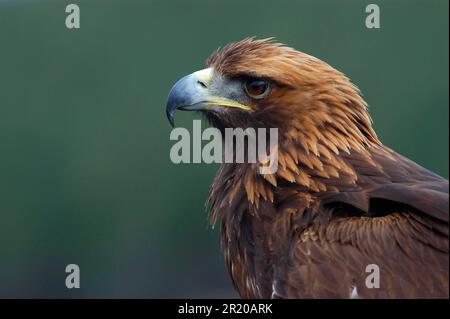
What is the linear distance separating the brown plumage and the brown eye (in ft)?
0.10

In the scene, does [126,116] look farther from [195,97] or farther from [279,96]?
[279,96]

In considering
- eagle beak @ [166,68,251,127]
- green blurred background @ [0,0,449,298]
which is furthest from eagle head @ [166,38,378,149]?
green blurred background @ [0,0,449,298]

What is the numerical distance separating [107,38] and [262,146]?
611 cm

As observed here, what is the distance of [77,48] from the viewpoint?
375 inches

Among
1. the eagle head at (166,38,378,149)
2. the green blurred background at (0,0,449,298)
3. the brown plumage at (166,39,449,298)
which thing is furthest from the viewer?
the green blurred background at (0,0,449,298)

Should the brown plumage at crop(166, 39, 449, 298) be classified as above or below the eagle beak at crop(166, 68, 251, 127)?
below

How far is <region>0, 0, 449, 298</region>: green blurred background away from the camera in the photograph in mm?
9141

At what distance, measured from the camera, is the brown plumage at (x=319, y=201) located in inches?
126

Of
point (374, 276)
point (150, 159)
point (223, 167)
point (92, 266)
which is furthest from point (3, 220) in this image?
point (374, 276)

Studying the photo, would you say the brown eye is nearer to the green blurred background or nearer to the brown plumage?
the brown plumage

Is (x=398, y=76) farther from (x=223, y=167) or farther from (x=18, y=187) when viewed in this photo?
(x=223, y=167)

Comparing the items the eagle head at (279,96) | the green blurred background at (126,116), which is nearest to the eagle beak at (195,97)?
the eagle head at (279,96)

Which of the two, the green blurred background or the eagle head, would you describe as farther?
the green blurred background

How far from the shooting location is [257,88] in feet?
12.4
